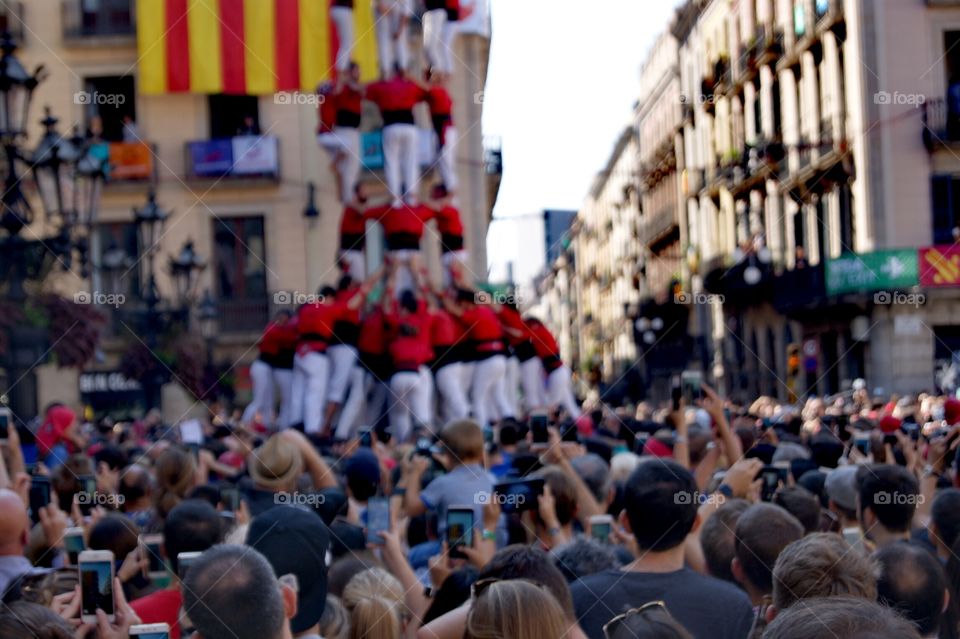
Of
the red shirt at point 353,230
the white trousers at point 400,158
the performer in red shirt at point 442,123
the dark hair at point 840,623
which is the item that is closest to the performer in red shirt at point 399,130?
the white trousers at point 400,158

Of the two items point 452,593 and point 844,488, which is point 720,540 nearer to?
point 452,593

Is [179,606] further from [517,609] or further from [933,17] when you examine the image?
[933,17]

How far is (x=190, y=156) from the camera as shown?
105 ft

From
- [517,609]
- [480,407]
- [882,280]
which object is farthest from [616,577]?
[882,280]

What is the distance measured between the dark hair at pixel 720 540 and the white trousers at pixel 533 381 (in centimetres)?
1372

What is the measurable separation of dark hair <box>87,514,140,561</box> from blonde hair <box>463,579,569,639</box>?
2.42 meters

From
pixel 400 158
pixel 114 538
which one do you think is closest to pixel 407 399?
pixel 400 158

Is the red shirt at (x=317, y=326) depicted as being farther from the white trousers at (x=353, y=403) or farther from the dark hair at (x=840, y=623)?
the dark hair at (x=840, y=623)

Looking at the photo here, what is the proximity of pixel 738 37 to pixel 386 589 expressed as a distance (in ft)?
120

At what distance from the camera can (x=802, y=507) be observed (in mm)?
5613

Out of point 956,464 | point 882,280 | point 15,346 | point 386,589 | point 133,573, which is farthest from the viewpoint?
point 882,280

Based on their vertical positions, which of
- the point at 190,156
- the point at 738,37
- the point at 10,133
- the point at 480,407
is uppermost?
the point at 738,37

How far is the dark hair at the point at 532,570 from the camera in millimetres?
3799

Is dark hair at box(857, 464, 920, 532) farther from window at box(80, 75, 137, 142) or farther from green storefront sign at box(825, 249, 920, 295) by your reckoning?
window at box(80, 75, 137, 142)
